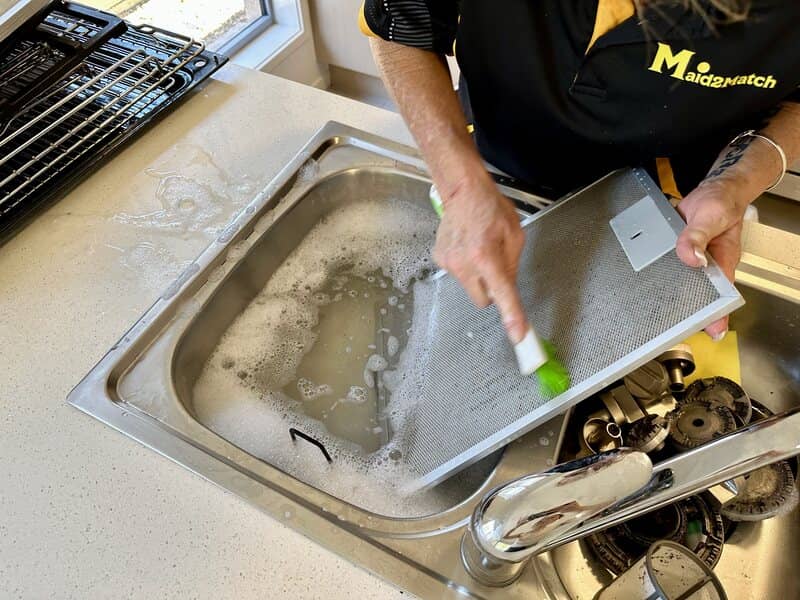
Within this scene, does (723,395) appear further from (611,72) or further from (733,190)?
(611,72)

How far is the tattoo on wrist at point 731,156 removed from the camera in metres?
0.77

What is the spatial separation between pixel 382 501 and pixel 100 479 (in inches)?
12.2

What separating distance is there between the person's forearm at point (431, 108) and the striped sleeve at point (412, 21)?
19 millimetres

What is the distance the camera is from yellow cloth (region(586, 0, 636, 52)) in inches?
27.4

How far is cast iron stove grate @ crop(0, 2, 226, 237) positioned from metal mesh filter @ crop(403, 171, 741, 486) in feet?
1.92

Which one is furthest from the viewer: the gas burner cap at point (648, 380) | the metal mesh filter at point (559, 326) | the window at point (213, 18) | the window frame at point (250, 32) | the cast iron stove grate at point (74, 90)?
the window frame at point (250, 32)

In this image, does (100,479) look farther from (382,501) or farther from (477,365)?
(477,365)

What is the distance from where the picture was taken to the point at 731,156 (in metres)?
0.79

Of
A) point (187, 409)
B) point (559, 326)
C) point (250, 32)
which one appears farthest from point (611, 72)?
point (250, 32)

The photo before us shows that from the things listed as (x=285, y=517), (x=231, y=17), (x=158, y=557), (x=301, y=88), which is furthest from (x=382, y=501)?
(x=231, y=17)

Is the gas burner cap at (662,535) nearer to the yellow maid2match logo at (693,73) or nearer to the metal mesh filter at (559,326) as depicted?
the metal mesh filter at (559,326)

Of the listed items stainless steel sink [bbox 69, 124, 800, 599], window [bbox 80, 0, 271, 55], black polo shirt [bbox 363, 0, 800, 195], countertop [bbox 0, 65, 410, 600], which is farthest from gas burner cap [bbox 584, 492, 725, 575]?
window [bbox 80, 0, 271, 55]

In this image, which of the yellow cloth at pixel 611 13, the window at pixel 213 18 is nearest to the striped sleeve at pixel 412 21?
the yellow cloth at pixel 611 13

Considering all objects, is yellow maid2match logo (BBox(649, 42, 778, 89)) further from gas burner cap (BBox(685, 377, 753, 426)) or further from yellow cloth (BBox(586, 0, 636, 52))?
gas burner cap (BBox(685, 377, 753, 426))
